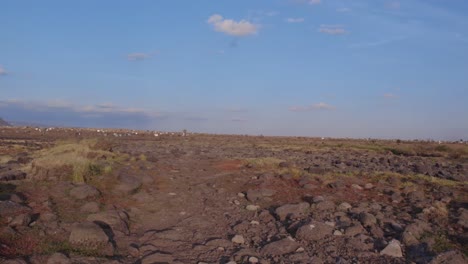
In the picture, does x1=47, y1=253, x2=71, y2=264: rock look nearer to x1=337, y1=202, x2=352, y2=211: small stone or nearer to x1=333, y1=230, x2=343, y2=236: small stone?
x1=333, y1=230, x2=343, y2=236: small stone

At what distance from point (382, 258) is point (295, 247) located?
1.57m

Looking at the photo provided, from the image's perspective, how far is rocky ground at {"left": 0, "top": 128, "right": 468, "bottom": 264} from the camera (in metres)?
8.59

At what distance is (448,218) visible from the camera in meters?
11.1

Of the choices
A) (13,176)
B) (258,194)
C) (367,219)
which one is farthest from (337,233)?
(13,176)

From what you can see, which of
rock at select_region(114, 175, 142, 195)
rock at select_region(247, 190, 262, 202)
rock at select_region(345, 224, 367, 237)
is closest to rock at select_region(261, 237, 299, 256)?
rock at select_region(345, 224, 367, 237)

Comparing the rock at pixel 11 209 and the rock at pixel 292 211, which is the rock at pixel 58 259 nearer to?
the rock at pixel 11 209

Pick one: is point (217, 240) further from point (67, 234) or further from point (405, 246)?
point (405, 246)

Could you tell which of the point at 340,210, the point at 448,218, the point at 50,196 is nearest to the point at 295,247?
the point at 340,210

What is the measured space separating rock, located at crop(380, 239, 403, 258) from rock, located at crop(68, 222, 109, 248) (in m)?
5.08

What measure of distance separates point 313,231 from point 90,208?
518 centimetres

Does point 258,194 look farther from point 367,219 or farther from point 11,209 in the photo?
point 11,209

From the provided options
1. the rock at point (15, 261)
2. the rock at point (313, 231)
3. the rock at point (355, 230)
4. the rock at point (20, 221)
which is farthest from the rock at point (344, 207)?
the rock at point (15, 261)

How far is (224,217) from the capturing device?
11703mm

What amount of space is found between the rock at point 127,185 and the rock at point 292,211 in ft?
15.3
